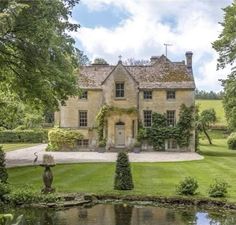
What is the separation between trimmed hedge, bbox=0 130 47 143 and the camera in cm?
6900

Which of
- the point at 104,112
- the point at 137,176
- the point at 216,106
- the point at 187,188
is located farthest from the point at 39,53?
the point at 216,106

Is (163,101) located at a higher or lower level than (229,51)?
lower

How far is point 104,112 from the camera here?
164ft

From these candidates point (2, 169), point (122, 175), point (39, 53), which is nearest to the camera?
point (2, 169)

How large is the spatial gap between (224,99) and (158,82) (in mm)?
9907

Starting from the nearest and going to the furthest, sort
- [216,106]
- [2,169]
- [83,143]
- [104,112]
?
[2,169]
[104,112]
[83,143]
[216,106]

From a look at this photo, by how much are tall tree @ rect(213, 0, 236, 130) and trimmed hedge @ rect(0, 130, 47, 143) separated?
3396 centimetres

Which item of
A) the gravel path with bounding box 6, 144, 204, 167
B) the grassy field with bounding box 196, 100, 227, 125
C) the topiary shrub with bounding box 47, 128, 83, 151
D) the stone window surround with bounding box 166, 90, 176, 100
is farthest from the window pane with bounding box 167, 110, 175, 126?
the grassy field with bounding box 196, 100, 227, 125

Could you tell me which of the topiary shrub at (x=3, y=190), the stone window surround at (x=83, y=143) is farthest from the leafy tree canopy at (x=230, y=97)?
the topiary shrub at (x=3, y=190)

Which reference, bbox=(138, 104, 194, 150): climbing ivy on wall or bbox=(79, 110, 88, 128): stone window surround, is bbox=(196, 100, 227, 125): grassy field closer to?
bbox=(138, 104, 194, 150): climbing ivy on wall

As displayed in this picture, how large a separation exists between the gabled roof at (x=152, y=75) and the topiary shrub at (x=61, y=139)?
5.66 metres

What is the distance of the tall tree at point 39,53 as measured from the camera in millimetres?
26172

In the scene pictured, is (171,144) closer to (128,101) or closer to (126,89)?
(128,101)

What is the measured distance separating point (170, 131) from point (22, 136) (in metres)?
28.8
